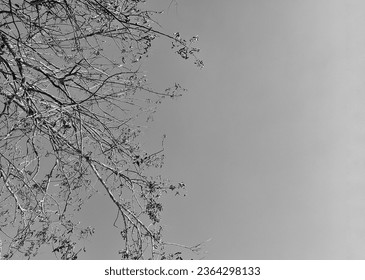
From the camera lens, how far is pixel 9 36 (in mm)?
6164

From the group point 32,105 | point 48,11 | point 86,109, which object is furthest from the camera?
point 86,109

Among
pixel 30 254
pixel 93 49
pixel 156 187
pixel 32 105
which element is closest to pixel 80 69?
pixel 93 49

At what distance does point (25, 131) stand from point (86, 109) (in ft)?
3.33

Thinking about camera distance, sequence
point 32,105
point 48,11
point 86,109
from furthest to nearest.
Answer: point 86,109, point 32,105, point 48,11

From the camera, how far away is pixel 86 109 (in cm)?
695

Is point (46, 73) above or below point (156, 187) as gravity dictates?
above

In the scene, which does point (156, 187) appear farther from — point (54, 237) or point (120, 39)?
point (120, 39)

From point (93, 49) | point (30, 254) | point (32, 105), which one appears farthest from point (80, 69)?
point (30, 254)

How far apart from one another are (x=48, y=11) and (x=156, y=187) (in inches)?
A: 98.6
